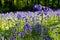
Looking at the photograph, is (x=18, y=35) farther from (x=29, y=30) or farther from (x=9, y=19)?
(x=9, y=19)

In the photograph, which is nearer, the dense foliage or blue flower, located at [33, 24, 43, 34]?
blue flower, located at [33, 24, 43, 34]

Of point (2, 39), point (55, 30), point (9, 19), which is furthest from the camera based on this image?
point (9, 19)

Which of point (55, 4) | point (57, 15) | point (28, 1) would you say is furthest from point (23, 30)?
point (55, 4)

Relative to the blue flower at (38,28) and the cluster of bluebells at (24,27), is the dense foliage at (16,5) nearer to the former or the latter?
the cluster of bluebells at (24,27)

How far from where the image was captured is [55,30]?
3283mm

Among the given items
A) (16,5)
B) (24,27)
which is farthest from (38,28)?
(16,5)

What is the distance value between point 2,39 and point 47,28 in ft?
2.20

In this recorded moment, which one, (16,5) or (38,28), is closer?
(38,28)

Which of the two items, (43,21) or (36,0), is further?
(36,0)

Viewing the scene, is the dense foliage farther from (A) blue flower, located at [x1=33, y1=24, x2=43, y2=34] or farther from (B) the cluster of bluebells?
(A) blue flower, located at [x1=33, y1=24, x2=43, y2=34]

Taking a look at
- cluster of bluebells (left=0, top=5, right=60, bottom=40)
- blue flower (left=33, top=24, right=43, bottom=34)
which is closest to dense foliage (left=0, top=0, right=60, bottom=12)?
cluster of bluebells (left=0, top=5, right=60, bottom=40)

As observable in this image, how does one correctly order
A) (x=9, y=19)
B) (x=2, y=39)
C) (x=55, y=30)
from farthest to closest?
1. (x=9, y=19)
2. (x=55, y=30)
3. (x=2, y=39)

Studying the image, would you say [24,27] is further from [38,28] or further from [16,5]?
[16,5]

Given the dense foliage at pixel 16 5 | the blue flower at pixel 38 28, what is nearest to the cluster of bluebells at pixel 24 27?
the blue flower at pixel 38 28
